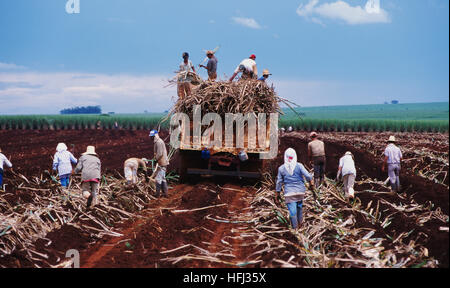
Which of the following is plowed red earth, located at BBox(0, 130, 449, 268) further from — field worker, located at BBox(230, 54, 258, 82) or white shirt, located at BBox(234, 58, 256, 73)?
white shirt, located at BBox(234, 58, 256, 73)

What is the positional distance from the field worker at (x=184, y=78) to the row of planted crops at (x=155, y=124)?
86.1ft

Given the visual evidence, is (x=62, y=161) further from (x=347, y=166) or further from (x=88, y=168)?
(x=347, y=166)

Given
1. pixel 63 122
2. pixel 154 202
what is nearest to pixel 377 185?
pixel 154 202

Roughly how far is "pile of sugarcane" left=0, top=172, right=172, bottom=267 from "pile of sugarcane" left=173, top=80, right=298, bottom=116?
265 cm

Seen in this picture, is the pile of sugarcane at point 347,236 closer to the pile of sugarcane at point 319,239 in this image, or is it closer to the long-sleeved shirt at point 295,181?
the pile of sugarcane at point 319,239

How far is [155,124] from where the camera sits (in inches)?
1727

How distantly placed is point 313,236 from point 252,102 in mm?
5084

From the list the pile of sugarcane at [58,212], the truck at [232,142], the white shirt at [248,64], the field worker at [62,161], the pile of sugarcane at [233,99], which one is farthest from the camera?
the white shirt at [248,64]

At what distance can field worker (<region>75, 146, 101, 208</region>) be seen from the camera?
8680mm

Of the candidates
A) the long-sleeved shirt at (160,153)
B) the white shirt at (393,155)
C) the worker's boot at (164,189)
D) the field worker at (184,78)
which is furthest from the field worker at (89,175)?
the white shirt at (393,155)

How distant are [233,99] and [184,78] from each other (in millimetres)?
1782

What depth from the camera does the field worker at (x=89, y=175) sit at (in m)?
8.68
